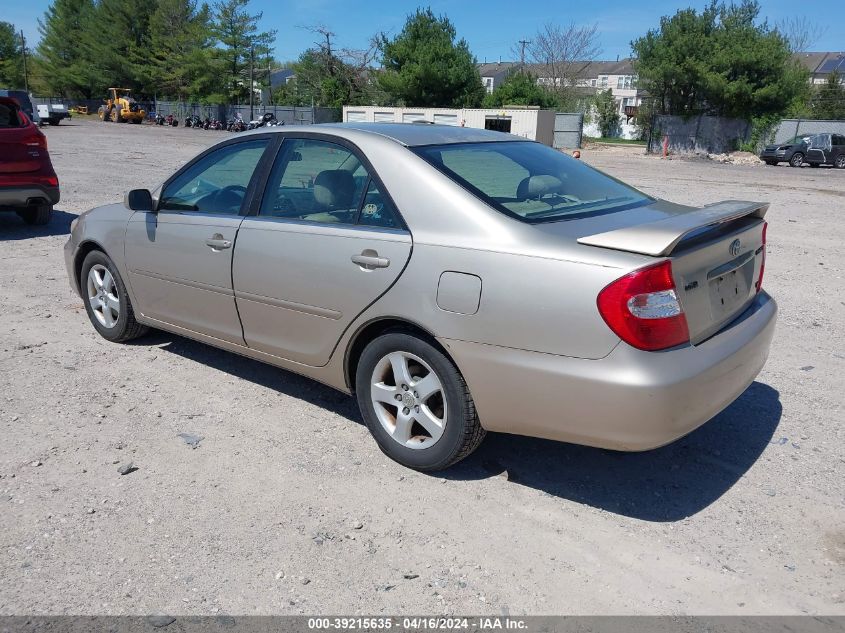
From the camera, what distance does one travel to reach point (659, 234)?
294 cm

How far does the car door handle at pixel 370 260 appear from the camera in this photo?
3.44 metres

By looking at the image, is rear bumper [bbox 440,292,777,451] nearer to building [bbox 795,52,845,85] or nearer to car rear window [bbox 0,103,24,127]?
car rear window [bbox 0,103,24,127]

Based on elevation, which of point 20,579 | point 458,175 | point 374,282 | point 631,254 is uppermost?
point 458,175

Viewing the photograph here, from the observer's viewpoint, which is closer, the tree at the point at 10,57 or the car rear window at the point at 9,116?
the car rear window at the point at 9,116

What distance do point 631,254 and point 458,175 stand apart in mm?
1024

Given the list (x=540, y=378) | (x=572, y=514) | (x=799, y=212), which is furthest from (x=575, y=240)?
(x=799, y=212)

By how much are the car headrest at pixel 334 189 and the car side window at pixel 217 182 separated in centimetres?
51

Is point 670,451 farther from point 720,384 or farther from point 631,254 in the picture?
point 631,254

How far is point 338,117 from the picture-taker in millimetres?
52000

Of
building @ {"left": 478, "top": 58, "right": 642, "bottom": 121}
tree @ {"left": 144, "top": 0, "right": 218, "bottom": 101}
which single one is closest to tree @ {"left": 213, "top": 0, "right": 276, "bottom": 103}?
tree @ {"left": 144, "top": 0, "right": 218, "bottom": 101}

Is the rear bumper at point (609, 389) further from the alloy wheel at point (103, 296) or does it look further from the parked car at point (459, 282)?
the alloy wheel at point (103, 296)

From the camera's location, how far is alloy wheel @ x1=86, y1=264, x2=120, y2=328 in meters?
5.29

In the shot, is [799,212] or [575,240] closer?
[575,240]

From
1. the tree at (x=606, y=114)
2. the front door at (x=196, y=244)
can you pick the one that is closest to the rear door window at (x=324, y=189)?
the front door at (x=196, y=244)
